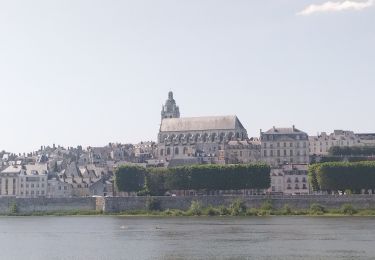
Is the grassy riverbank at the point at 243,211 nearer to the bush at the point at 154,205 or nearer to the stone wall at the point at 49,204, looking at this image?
the bush at the point at 154,205

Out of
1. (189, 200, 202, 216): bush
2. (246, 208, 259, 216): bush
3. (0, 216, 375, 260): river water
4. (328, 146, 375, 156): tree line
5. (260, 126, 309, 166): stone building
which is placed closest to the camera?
(0, 216, 375, 260): river water

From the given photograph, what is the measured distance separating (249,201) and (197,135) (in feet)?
208

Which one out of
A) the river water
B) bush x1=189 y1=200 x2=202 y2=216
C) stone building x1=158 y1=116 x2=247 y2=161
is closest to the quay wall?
bush x1=189 y1=200 x2=202 y2=216

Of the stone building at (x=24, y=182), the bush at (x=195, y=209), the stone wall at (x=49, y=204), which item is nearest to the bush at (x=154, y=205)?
the bush at (x=195, y=209)

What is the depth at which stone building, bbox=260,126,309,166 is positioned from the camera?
13450 cm

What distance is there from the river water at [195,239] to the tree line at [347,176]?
1514cm

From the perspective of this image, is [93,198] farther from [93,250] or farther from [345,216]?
[93,250]

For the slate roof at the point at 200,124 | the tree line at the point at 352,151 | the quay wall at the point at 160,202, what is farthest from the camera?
the slate roof at the point at 200,124

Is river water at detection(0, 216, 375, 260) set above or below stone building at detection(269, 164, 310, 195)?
below

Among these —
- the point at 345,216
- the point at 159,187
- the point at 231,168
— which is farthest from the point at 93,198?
the point at 345,216

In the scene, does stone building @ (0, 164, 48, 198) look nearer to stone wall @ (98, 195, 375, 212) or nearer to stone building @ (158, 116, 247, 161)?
stone wall @ (98, 195, 375, 212)

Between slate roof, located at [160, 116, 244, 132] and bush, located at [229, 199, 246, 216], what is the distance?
6145 centimetres

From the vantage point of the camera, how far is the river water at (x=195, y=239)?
49.4 meters

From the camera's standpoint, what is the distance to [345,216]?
8544 centimetres
